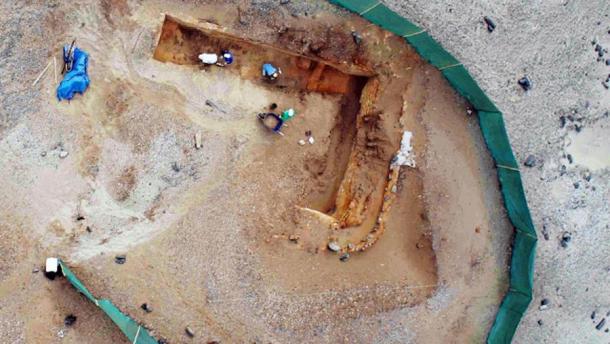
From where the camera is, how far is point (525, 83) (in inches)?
584

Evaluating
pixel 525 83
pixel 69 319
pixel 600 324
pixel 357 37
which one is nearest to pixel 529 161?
pixel 525 83

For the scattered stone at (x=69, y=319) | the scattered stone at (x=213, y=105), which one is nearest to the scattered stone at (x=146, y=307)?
the scattered stone at (x=69, y=319)

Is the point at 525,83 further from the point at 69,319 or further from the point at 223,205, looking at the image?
the point at 69,319

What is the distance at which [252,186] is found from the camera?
1544 centimetres

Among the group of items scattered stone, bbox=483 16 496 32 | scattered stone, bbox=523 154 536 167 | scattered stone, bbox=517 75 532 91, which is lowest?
scattered stone, bbox=523 154 536 167

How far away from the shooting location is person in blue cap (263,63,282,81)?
1575 centimetres

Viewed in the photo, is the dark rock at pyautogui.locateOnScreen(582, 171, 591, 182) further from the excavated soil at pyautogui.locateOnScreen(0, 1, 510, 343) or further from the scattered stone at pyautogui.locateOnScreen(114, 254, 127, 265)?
the scattered stone at pyautogui.locateOnScreen(114, 254, 127, 265)

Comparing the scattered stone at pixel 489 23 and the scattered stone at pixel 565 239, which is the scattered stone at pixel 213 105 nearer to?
the scattered stone at pixel 489 23

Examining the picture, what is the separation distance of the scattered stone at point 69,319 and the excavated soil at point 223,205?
0.41ft

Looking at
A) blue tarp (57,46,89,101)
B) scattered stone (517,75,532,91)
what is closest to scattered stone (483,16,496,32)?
scattered stone (517,75,532,91)

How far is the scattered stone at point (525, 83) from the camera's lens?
14.9 m

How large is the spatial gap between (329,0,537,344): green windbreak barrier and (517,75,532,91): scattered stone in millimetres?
1032

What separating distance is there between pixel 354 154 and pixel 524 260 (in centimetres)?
527

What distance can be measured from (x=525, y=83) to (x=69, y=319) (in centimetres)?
1306
